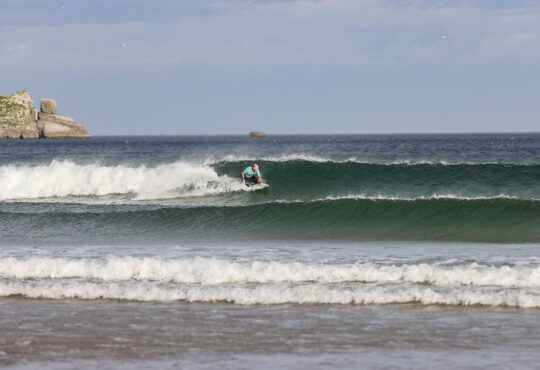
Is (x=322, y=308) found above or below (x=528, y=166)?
below

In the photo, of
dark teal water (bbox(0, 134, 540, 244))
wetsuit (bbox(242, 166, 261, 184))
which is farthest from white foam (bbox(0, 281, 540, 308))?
wetsuit (bbox(242, 166, 261, 184))

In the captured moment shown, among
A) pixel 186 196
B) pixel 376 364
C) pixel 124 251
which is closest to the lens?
pixel 376 364

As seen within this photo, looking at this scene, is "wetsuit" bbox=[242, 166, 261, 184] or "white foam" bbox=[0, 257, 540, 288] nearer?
"white foam" bbox=[0, 257, 540, 288]

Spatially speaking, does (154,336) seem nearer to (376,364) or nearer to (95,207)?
(376,364)

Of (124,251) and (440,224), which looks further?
(440,224)

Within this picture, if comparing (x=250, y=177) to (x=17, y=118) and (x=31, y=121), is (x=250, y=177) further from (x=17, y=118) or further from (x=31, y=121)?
(x=31, y=121)

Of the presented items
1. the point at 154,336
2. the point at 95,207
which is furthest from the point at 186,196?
the point at 154,336

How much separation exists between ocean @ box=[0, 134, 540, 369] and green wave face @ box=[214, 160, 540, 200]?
3727 mm

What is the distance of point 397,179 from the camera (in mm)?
25656

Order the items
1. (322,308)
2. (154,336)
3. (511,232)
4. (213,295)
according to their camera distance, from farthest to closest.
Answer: (511,232) < (213,295) < (322,308) < (154,336)

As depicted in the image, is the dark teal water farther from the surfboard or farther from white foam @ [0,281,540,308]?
white foam @ [0,281,540,308]

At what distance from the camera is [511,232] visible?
16297 mm

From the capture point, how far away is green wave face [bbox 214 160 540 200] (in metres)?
23.5

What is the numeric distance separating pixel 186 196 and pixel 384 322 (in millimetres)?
18523
